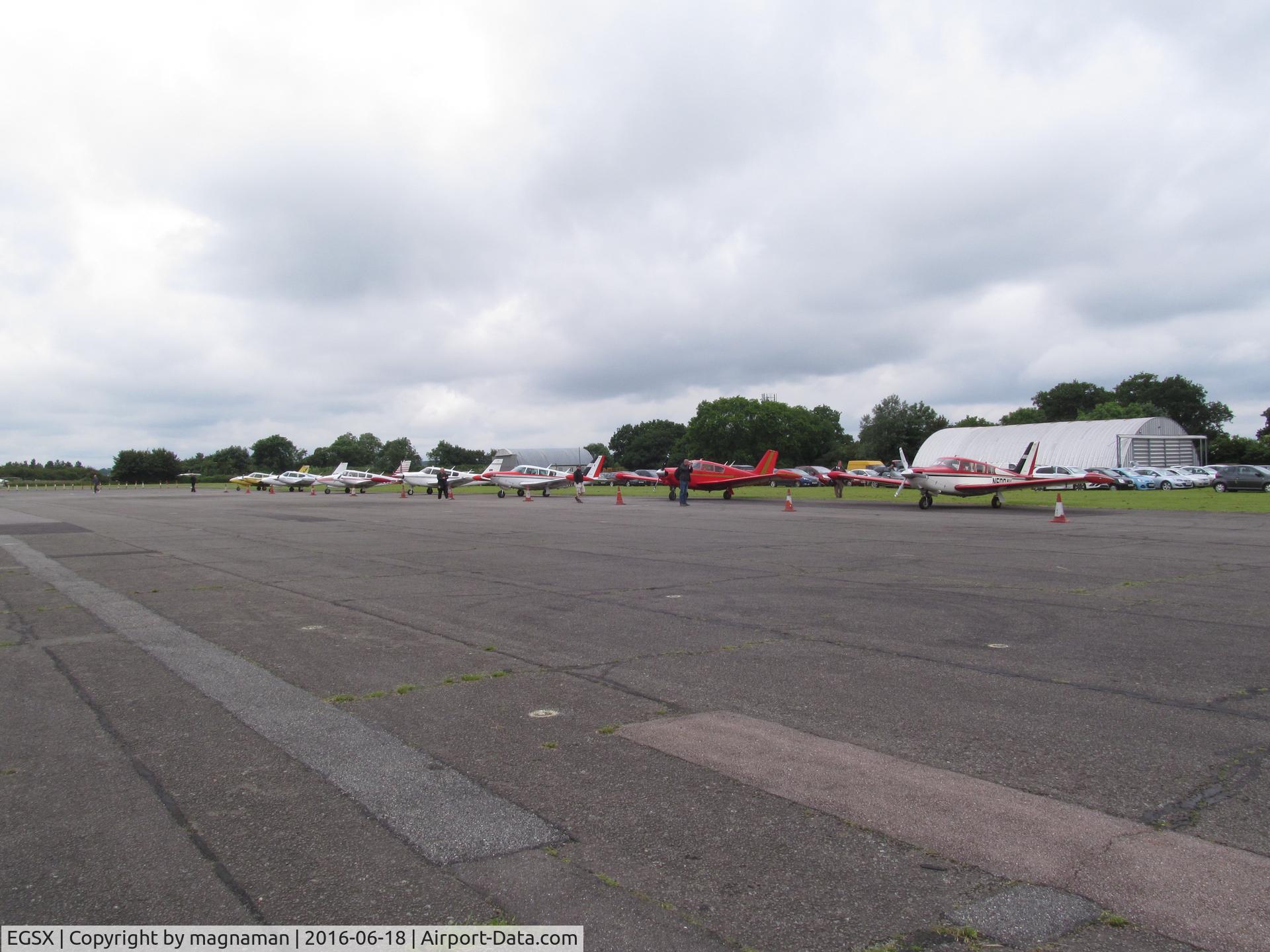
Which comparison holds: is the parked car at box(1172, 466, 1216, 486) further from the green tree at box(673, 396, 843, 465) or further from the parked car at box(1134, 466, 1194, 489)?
the green tree at box(673, 396, 843, 465)

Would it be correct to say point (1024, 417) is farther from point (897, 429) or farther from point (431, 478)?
point (431, 478)

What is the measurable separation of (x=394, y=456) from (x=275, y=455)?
24076mm

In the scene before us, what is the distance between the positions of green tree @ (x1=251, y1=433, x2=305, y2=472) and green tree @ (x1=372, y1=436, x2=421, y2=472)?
1705cm

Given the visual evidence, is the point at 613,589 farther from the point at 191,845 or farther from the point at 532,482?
the point at 532,482

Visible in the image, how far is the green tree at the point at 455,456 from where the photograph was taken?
16250 cm

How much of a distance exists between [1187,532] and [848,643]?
14.5 meters

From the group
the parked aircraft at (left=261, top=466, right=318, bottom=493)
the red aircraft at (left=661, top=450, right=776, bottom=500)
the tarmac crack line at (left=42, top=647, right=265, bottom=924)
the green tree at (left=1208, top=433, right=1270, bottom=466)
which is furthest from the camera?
the green tree at (left=1208, top=433, right=1270, bottom=466)

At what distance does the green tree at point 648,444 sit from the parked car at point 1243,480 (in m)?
109

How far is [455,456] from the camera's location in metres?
169

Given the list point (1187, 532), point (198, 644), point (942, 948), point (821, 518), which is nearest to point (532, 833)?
point (942, 948)

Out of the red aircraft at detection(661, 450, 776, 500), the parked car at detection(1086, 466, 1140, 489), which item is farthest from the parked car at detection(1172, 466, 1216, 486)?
the red aircraft at detection(661, 450, 776, 500)

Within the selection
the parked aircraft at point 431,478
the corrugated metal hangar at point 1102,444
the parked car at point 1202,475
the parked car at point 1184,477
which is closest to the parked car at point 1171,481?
the parked car at point 1184,477

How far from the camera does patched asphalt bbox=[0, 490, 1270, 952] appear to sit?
2779 mm

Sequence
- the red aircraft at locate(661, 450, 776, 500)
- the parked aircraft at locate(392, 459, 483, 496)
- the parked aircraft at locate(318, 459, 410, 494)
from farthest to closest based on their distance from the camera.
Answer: the parked aircraft at locate(318, 459, 410, 494) → the parked aircraft at locate(392, 459, 483, 496) → the red aircraft at locate(661, 450, 776, 500)
